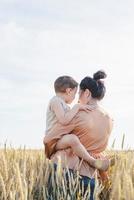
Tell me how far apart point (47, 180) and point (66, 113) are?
0.51 meters

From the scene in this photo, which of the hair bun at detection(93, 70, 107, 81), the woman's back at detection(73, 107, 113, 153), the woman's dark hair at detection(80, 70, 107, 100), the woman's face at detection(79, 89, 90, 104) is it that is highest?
the hair bun at detection(93, 70, 107, 81)

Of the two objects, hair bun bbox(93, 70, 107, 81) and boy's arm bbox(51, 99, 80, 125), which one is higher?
hair bun bbox(93, 70, 107, 81)

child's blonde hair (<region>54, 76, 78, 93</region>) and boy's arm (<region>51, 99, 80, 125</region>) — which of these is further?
child's blonde hair (<region>54, 76, 78, 93</region>)

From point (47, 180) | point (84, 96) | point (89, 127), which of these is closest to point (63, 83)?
point (84, 96)

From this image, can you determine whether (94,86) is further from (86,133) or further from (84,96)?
(86,133)

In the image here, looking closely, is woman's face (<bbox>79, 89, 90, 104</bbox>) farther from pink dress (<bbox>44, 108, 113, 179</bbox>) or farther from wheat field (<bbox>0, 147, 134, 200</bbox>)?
wheat field (<bbox>0, 147, 134, 200</bbox>)

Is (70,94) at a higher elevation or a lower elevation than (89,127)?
higher

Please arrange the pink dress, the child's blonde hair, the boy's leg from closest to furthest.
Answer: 1. the boy's leg
2. the pink dress
3. the child's blonde hair

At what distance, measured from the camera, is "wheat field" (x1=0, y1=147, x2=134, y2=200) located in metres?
1.93

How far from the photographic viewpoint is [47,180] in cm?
319

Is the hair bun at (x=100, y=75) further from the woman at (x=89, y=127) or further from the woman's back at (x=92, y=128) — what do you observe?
the woman's back at (x=92, y=128)

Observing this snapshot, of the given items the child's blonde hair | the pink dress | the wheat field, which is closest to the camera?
the wheat field

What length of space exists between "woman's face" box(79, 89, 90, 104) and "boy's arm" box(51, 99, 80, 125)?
8 cm

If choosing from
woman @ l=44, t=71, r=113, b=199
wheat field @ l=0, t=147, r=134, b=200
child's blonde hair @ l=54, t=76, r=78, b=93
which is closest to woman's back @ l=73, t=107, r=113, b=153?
woman @ l=44, t=71, r=113, b=199
